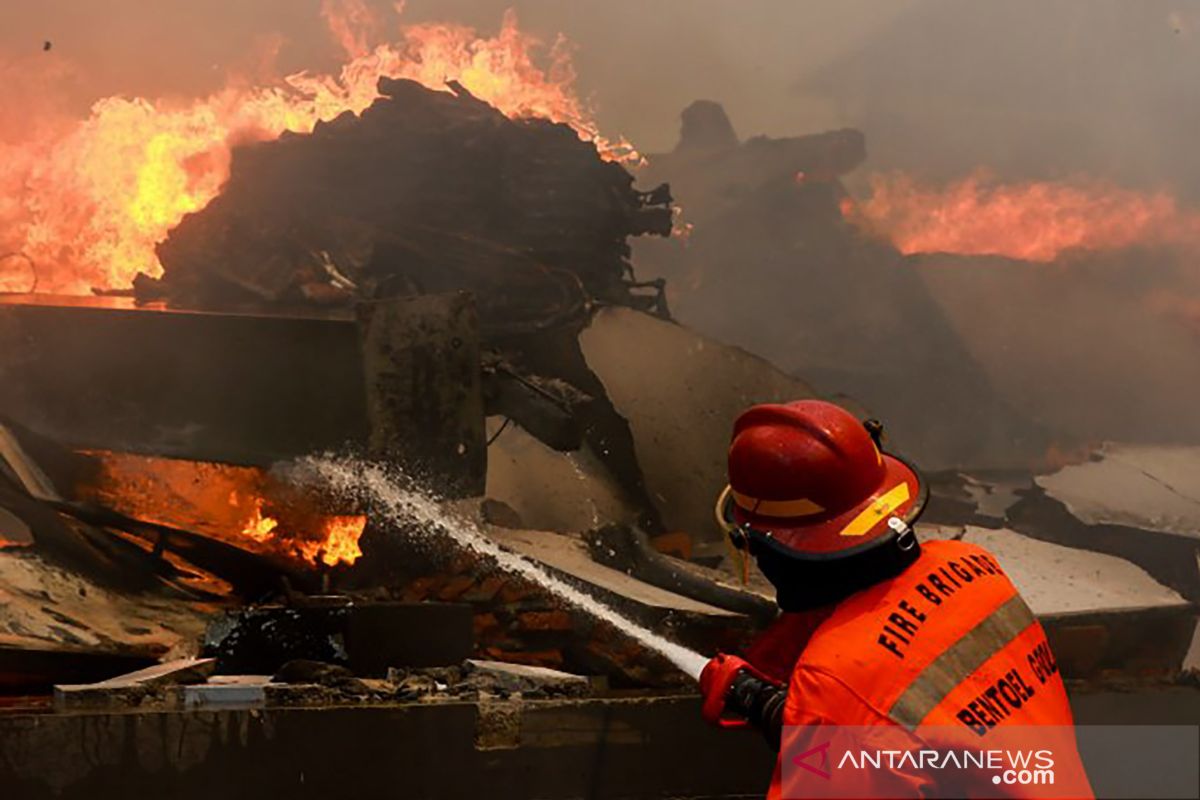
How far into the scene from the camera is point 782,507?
224 centimetres

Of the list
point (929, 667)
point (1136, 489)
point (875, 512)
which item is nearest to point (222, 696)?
point (875, 512)

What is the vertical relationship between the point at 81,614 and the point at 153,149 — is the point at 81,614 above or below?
below

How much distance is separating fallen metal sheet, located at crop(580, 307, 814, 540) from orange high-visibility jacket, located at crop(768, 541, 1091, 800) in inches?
255

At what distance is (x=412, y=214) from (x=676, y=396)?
273 centimetres

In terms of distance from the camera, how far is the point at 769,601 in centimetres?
687

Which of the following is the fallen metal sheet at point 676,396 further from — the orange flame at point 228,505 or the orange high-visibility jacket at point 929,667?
the orange high-visibility jacket at point 929,667

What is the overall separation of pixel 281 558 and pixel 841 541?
5131 millimetres

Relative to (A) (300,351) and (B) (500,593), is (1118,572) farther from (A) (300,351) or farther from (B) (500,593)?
(A) (300,351)

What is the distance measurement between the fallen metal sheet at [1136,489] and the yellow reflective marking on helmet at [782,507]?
7.73m

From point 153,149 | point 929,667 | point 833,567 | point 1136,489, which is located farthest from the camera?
point 1136,489

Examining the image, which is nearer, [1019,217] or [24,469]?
[24,469]

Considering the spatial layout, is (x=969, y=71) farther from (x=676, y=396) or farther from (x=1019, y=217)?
(x=676, y=396)

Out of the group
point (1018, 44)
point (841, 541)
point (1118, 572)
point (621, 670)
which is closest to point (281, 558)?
point (621, 670)

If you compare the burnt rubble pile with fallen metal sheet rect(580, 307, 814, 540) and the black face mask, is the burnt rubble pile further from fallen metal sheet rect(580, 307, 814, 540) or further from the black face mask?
the black face mask
